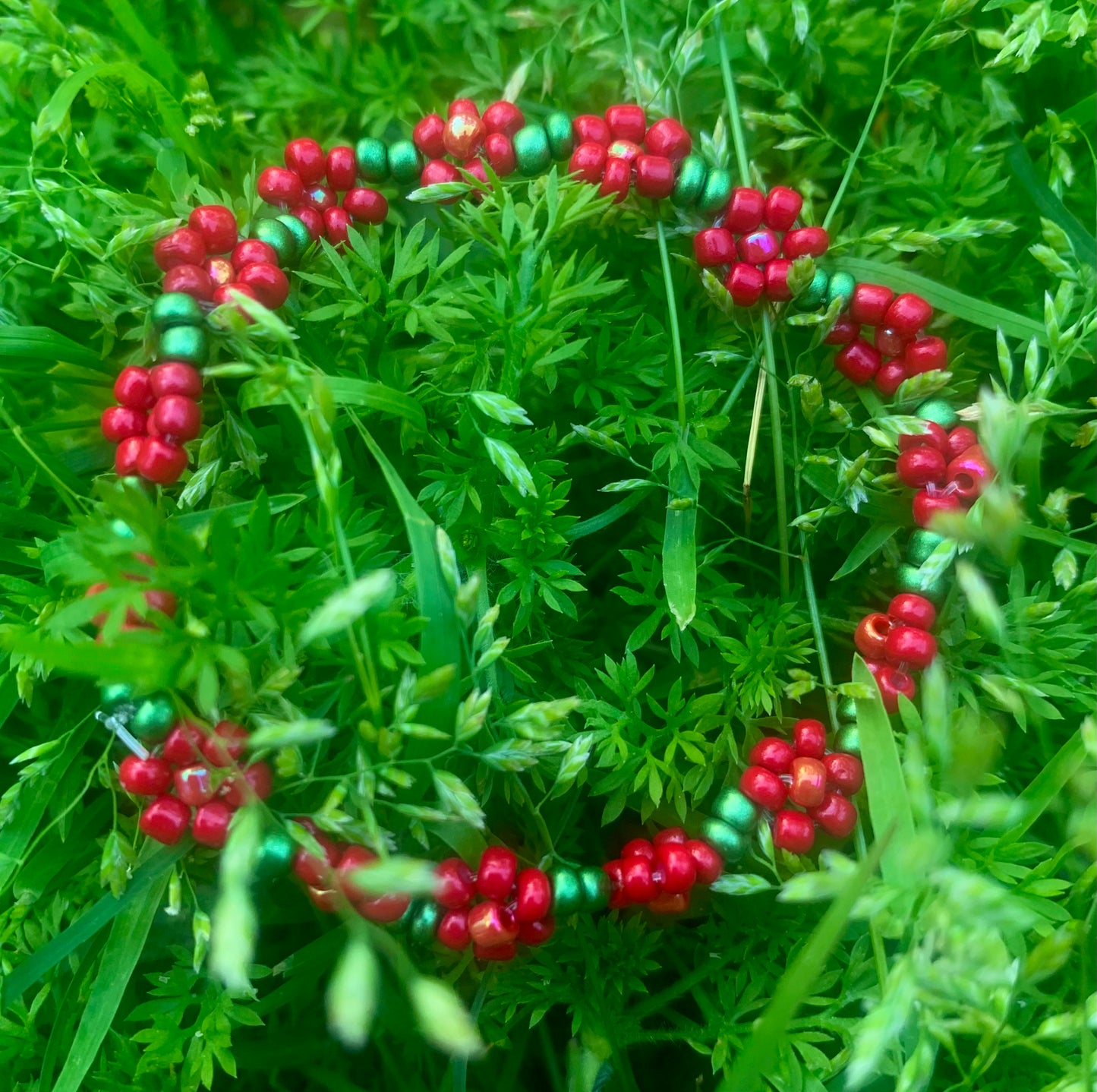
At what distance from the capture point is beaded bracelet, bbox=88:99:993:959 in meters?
0.80

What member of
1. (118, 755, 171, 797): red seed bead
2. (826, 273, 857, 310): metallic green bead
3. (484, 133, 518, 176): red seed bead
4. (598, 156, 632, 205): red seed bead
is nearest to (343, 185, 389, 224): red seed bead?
(484, 133, 518, 176): red seed bead

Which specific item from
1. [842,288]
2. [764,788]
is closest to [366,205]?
[842,288]

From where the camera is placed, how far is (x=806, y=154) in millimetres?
1120

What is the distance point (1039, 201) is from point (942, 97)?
0.19 m

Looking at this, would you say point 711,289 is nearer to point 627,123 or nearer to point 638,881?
point 627,123

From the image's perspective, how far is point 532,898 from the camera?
810 mm

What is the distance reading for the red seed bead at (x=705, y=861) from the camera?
34.3 inches

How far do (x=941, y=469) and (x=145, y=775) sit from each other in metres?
0.78

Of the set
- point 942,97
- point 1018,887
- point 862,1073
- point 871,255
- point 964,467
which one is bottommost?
point 1018,887

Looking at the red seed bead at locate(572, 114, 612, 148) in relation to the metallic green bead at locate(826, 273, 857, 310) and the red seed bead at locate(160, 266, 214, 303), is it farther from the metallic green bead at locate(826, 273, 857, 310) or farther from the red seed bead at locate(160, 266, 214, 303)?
the red seed bead at locate(160, 266, 214, 303)

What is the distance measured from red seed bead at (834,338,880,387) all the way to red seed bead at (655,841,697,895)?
0.51m

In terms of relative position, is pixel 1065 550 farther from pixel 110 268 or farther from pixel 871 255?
pixel 110 268

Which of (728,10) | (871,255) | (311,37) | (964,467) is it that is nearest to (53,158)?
(311,37)

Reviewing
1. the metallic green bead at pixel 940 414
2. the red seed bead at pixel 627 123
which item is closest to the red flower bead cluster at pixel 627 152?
the red seed bead at pixel 627 123
